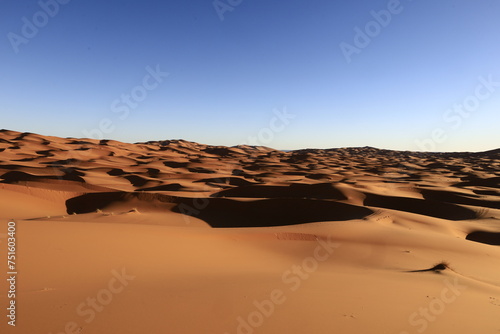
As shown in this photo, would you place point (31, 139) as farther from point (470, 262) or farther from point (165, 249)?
point (470, 262)

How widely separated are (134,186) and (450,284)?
14.7 metres

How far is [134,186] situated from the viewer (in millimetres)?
15438

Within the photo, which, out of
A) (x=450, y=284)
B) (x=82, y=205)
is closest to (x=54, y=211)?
(x=82, y=205)

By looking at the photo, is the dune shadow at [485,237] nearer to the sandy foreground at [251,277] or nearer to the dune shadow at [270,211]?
the sandy foreground at [251,277]

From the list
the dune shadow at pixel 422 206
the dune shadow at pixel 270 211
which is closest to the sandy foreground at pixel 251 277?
the dune shadow at pixel 270 211
